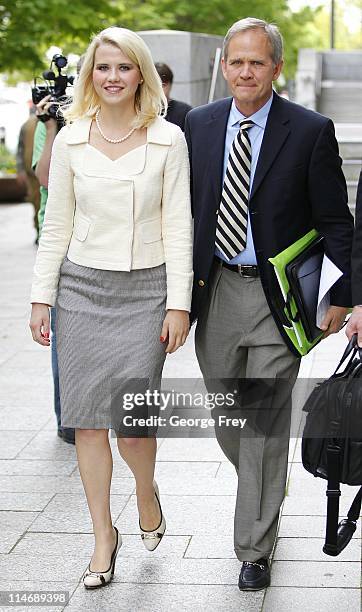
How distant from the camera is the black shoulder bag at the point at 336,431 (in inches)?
159

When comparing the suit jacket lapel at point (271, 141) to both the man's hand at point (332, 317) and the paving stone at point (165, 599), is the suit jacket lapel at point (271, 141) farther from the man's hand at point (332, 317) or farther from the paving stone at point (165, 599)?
the paving stone at point (165, 599)

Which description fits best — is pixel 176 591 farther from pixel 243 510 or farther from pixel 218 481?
pixel 218 481

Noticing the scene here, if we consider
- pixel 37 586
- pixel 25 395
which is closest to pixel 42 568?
pixel 37 586

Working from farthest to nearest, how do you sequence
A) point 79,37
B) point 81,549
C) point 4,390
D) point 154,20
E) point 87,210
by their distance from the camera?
1. point 154,20
2. point 79,37
3. point 4,390
4. point 81,549
5. point 87,210

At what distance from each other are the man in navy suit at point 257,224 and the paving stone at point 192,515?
640mm

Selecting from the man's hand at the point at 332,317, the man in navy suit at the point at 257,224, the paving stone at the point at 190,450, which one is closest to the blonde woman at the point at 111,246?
the man in navy suit at the point at 257,224

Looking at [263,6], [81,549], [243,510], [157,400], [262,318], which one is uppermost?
[262,318]

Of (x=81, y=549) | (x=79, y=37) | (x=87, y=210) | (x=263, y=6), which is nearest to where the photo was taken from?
(x=87, y=210)

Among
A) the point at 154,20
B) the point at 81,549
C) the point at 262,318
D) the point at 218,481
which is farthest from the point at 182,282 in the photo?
the point at 154,20

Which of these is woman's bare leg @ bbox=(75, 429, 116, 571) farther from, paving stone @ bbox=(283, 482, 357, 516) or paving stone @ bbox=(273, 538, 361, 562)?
paving stone @ bbox=(283, 482, 357, 516)

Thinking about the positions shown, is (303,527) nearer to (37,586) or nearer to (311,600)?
(311,600)

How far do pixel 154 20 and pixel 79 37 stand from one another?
7171 mm

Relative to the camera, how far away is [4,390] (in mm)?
8031

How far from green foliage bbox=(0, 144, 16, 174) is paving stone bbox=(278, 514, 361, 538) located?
2154 centimetres
